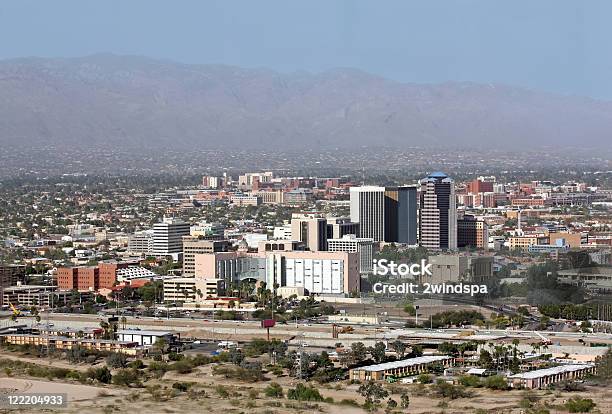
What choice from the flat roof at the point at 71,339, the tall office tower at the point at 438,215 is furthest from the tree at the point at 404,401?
the tall office tower at the point at 438,215

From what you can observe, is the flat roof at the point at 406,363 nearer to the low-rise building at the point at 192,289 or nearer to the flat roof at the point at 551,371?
the flat roof at the point at 551,371

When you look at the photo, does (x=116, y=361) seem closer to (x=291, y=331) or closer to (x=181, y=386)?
(x=181, y=386)

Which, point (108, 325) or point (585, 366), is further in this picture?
point (108, 325)

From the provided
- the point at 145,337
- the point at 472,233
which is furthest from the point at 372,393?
the point at 472,233

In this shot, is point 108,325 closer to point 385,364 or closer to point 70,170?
point 385,364

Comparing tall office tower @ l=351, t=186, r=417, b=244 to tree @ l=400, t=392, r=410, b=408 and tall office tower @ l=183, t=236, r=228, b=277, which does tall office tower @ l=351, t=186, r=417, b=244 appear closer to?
tall office tower @ l=183, t=236, r=228, b=277

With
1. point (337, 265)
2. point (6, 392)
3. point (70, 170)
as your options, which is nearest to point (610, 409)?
point (6, 392)

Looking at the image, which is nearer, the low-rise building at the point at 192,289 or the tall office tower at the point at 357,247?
the low-rise building at the point at 192,289
